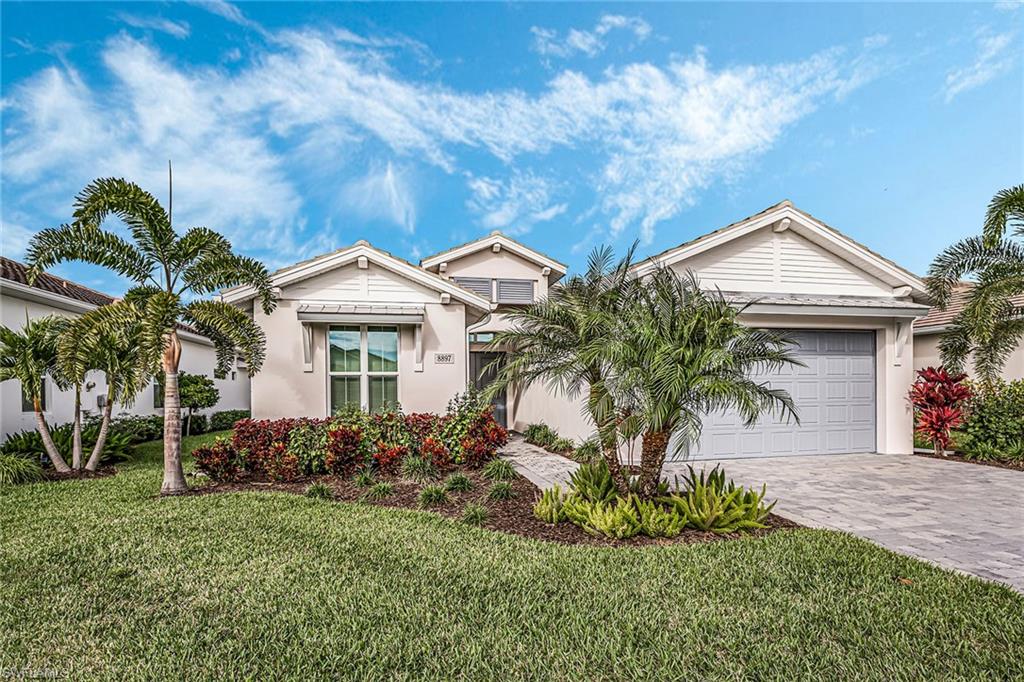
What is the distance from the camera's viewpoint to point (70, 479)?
9.30 m

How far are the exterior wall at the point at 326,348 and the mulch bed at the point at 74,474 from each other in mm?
2790

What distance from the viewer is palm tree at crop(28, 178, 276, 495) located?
7.71 m

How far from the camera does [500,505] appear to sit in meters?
7.25

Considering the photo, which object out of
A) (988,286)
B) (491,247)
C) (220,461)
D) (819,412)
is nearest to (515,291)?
(491,247)

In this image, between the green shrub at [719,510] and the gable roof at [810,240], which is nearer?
the green shrub at [719,510]

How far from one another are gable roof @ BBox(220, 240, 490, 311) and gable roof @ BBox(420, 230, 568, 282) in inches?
278

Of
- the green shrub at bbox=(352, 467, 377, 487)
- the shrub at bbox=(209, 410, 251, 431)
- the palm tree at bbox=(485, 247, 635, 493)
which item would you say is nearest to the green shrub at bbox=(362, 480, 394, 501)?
the green shrub at bbox=(352, 467, 377, 487)

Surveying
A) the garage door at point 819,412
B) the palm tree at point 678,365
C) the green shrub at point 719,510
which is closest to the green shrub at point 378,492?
the palm tree at point 678,365

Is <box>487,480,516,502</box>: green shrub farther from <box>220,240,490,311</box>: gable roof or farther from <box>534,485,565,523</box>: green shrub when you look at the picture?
<box>220,240,490,311</box>: gable roof

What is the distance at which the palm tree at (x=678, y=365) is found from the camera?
567 centimetres

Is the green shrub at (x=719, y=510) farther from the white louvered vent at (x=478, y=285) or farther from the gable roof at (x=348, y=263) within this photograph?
the white louvered vent at (x=478, y=285)

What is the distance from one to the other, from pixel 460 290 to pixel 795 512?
8.01m

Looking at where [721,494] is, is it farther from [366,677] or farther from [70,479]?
[70,479]

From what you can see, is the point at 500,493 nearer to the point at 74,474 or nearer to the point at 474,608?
the point at 474,608
